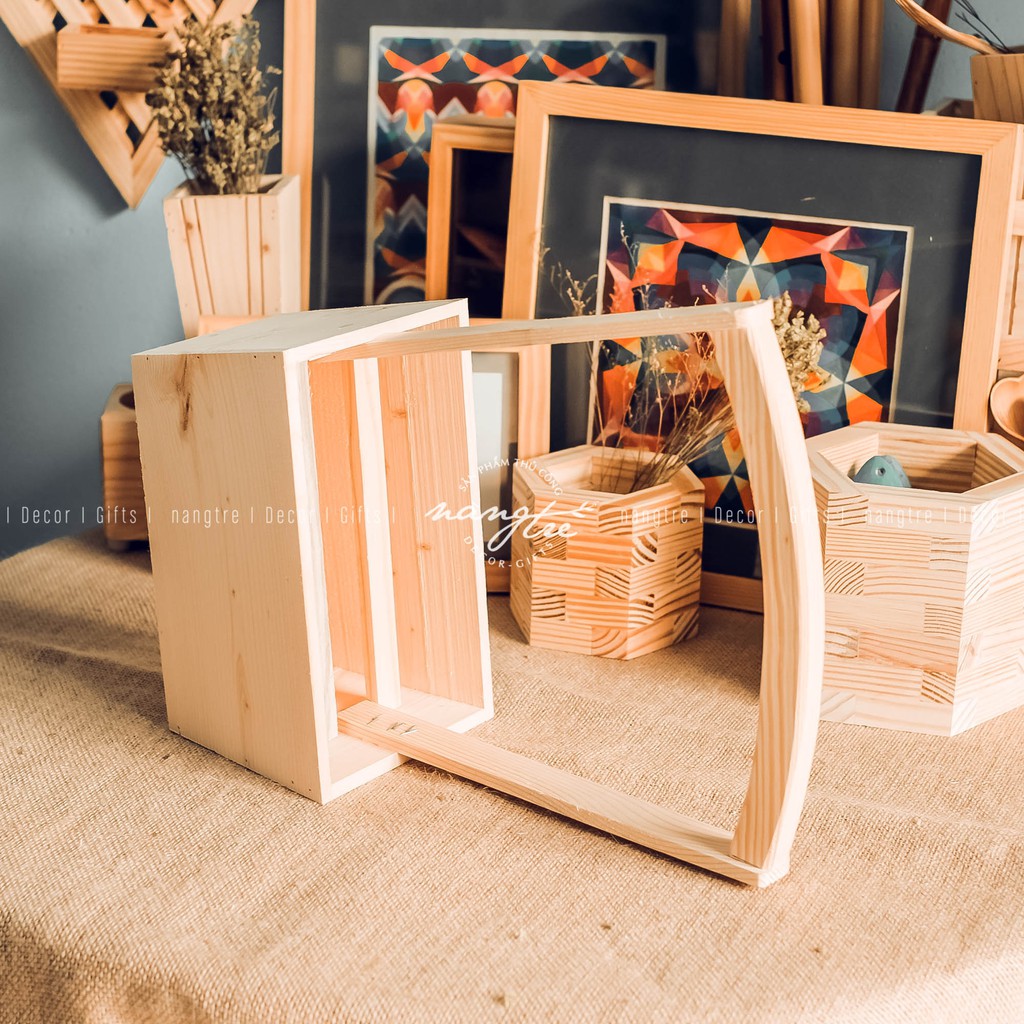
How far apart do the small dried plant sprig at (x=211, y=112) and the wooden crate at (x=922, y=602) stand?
618 mm

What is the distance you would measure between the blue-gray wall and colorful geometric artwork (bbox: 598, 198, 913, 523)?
2.36 feet

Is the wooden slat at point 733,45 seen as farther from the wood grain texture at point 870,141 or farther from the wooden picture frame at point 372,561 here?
the wooden picture frame at point 372,561

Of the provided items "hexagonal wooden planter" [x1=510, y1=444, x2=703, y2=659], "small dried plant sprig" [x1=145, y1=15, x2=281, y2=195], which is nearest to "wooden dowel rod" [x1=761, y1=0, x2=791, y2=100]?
"hexagonal wooden planter" [x1=510, y1=444, x2=703, y2=659]

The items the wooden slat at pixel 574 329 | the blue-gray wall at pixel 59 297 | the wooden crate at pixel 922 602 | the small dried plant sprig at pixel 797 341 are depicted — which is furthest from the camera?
the blue-gray wall at pixel 59 297

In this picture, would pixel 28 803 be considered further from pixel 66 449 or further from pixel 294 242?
pixel 66 449

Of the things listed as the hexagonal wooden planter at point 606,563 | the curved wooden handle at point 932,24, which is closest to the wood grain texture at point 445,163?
the hexagonal wooden planter at point 606,563

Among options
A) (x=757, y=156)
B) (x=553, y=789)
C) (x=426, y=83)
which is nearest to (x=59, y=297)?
(x=426, y=83)

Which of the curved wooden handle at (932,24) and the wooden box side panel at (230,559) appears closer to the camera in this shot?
the wooden box side panel at (230,559)

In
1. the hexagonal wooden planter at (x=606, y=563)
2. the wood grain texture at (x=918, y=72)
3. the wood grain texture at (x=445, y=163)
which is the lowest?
the hexagonal wooden planter at (x=606, y=563)

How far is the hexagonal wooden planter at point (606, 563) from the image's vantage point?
0.88 meters

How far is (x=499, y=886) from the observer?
610 mm

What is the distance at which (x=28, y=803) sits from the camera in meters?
0.69

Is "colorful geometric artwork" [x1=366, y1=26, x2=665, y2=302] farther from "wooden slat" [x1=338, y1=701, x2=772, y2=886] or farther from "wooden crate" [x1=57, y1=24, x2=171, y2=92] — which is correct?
"wooden slat" [x1=338, y1=701, x2=772, y2=886]

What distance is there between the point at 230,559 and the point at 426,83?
629mm
